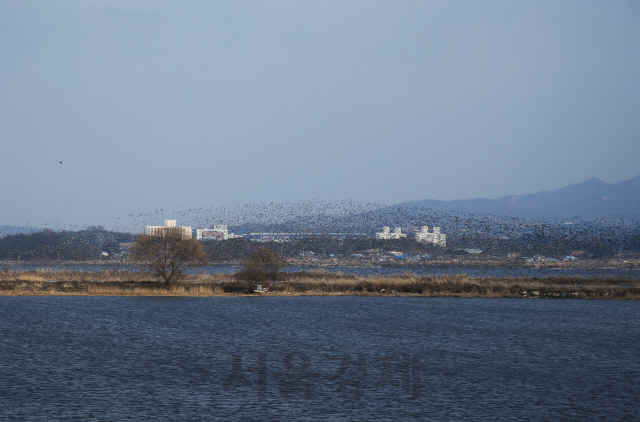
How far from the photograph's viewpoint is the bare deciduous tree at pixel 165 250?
200ft

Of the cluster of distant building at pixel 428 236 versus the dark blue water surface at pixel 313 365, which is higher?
the cluster of distant building at pixel 428 236

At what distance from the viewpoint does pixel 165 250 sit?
6122 centimetres

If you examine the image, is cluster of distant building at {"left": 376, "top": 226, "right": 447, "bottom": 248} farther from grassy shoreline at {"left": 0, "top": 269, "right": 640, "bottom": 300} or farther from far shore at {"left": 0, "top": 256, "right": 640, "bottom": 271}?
grassy shoreline at {"left": 0, "top": 269, "right": 640, "bottom": 300}

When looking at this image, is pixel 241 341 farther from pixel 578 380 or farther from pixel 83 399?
pixel 578 380

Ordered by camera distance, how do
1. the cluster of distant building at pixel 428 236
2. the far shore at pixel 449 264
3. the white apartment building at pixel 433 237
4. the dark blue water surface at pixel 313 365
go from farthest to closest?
1. the cluster of distant building at pixel 428 236
2. the white apartment building at pixel 433 237
3. the far shore at pixel 449 264
4. the dark blue water surface at pixel 313 365

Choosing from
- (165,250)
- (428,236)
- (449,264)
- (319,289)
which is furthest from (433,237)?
(165,250)

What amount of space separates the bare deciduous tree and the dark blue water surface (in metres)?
13.7

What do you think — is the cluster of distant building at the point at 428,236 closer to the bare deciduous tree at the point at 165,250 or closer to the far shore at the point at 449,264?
the far shore at the point at 449,264

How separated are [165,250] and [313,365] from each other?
38462 mm

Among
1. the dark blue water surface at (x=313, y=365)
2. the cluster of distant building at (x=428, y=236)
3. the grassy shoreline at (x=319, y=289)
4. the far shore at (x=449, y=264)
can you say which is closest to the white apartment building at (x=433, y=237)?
the cluster of distant building at (x=428, y=236)

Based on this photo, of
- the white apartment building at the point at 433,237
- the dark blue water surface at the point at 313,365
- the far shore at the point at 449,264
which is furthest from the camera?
the white apartment building at the point at 433,237

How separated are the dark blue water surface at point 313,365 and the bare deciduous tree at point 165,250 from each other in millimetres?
13657

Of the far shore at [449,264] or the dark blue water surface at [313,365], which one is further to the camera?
the far shore at [449,264]

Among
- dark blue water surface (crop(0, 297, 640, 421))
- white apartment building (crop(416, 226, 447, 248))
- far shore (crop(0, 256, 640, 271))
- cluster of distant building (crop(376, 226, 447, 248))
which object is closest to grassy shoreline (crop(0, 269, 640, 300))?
dark blue water surface (crop(0, 297, 640, 421))
